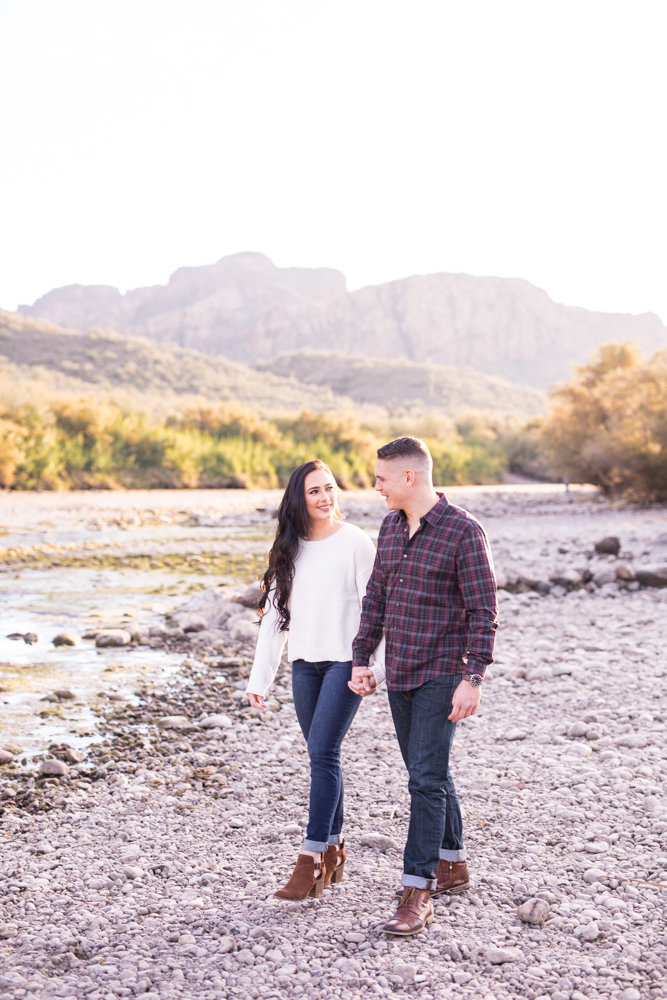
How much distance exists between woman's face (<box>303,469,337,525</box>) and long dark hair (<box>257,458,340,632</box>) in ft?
0.06

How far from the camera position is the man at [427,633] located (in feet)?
10.8

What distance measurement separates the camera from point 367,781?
196 inches

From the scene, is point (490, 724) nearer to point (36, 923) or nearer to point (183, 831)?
point (183, 831)

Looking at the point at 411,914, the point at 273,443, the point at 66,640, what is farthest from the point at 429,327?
the point at 411,914

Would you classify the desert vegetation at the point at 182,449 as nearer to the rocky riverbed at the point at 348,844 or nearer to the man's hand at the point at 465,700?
the rocky riverbed at the point at 348,844

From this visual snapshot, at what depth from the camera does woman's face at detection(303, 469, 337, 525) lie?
3787 mm

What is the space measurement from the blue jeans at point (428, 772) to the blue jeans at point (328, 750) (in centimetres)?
33

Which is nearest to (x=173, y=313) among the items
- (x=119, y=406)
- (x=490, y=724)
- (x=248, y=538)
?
(x=119, y=406)

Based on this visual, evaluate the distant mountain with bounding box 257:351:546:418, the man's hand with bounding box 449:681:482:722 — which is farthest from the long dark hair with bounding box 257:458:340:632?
the distant mountain with bounding box 257:351:546:418

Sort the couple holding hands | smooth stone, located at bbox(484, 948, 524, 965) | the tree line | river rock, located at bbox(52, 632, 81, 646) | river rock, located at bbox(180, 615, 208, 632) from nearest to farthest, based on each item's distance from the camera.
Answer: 1. smooth stone, located at bbox(484, 948, 524, 965)
2. the couple holding hands
3. river rock, located at bbox(52, 632, 81, 646)
4. river rock, located at bbox(180, 615, 208, 632)
5. the tree line

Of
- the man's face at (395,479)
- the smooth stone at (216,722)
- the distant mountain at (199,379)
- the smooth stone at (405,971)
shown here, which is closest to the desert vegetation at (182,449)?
the distant mountain at (199,379)

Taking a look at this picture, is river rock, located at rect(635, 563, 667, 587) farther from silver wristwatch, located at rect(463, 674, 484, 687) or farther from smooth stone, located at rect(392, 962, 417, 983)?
smooth stone, located at rect(392, 962, 417, 983)

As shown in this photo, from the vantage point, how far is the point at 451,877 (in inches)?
143

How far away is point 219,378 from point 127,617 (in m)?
59.2
